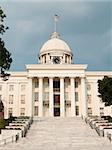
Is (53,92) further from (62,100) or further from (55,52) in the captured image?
(55,52)

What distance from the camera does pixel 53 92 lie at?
218 feet

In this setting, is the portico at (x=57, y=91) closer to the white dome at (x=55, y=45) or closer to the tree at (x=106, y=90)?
the white dome at (x=55, y=45)

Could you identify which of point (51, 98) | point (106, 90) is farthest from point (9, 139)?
point (51, 98)

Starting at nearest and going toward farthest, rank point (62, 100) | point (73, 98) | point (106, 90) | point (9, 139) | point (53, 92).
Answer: point (9, 139)
point (106, 90)
point (62, 100)
point (73, 98)
point (53, 92)

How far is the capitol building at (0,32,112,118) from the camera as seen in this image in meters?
65.1

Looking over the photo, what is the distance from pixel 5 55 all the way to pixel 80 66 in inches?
1335

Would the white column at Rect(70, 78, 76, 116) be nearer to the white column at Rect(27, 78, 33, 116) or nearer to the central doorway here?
the central doorway

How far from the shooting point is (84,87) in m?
65.7

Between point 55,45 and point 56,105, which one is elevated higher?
point 55,45

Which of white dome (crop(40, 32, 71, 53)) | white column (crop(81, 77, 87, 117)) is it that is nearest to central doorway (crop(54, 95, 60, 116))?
white column (crop(81, 77, 87, 117))

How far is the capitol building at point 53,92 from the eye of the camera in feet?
214

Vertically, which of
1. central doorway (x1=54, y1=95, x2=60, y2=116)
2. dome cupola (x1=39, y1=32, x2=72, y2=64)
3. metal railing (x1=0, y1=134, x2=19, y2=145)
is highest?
dome cupola (x1=39, y1=32, x2=72, y2=64)

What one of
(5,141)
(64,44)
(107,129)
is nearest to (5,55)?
(5,141)

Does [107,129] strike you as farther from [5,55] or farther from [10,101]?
[10,101]
